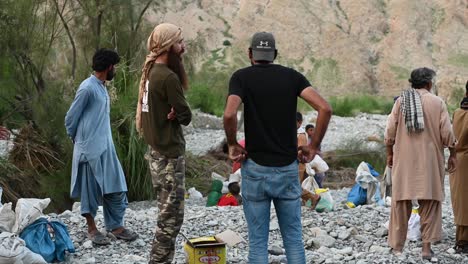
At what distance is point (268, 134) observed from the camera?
16.9ft

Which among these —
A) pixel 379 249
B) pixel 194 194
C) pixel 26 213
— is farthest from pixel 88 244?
pixel 194 194

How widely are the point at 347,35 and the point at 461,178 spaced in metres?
43.7

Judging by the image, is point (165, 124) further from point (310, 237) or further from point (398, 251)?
point (310, 237)

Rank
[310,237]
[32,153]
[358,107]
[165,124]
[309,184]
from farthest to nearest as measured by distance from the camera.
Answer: [358,107], [32,153], [309,184], [310,237], [165,124]

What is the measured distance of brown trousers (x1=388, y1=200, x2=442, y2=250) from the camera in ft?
22.4

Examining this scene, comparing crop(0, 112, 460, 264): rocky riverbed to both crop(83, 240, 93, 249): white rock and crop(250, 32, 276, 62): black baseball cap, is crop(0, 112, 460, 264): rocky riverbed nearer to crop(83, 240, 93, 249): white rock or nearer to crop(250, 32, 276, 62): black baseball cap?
crop(83, 240, 93, 249): white rock

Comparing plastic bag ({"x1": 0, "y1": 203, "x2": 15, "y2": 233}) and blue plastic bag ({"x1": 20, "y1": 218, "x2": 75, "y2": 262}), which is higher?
plastic bag ({"x1": 0, "y1": 203, "x2": 15, "y2": 233})

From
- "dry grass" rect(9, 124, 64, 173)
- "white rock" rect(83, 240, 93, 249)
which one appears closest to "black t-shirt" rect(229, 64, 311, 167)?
"white rock" rect(83, 240, 93, 249)

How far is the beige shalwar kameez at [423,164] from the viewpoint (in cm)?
669

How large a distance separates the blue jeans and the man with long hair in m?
0.62

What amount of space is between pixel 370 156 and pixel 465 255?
34.5 feet

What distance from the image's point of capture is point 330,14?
51344 millimetres

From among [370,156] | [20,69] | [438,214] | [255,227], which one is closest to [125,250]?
[255,227]

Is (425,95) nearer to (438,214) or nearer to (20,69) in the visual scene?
(438,214)
